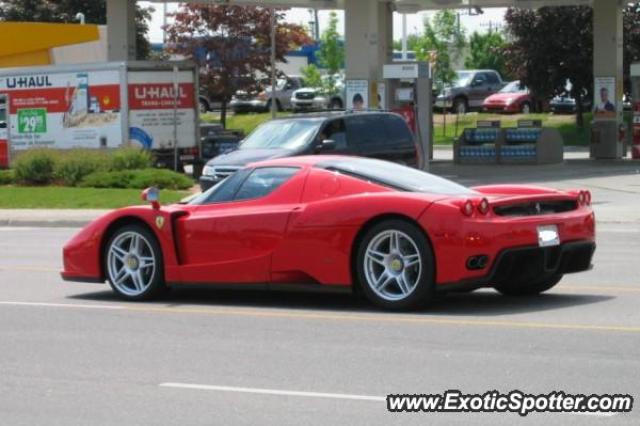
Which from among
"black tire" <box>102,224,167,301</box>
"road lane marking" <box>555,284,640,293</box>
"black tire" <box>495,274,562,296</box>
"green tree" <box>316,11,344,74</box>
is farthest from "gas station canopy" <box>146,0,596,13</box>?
"black tire" <box>495,274,562,296</box>

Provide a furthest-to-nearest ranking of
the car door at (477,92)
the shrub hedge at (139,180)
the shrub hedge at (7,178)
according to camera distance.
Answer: the car door at (477,92) → the shrub hedge at (7,178) → the shrub hedge at (139,180)

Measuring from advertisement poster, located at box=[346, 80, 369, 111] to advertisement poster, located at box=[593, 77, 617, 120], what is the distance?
7.39m

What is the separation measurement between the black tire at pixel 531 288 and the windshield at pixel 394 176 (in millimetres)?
1021

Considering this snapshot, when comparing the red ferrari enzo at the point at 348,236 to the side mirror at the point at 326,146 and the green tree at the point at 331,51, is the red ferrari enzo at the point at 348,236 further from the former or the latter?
the green tree at the point at 331,51

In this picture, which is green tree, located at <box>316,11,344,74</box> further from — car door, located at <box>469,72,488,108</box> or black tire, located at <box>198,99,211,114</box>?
car door, located at <box>469,72,488,108</box>

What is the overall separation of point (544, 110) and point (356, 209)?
4991 cm

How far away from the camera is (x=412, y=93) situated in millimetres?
36094

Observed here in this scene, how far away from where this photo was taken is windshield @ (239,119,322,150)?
23375 millimetres

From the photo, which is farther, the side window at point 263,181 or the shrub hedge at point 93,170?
the shrub hedge at point 93,170

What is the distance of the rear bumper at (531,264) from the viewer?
10.4m

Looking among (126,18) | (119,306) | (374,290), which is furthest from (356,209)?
(126,18)

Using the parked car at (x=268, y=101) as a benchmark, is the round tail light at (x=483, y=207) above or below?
below

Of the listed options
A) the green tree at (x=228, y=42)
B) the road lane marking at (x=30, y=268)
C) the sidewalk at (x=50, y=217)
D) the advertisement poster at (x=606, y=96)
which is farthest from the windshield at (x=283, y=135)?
the green tree at (x=228, y=42)

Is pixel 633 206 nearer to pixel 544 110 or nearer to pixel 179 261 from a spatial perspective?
pixel 179 261
